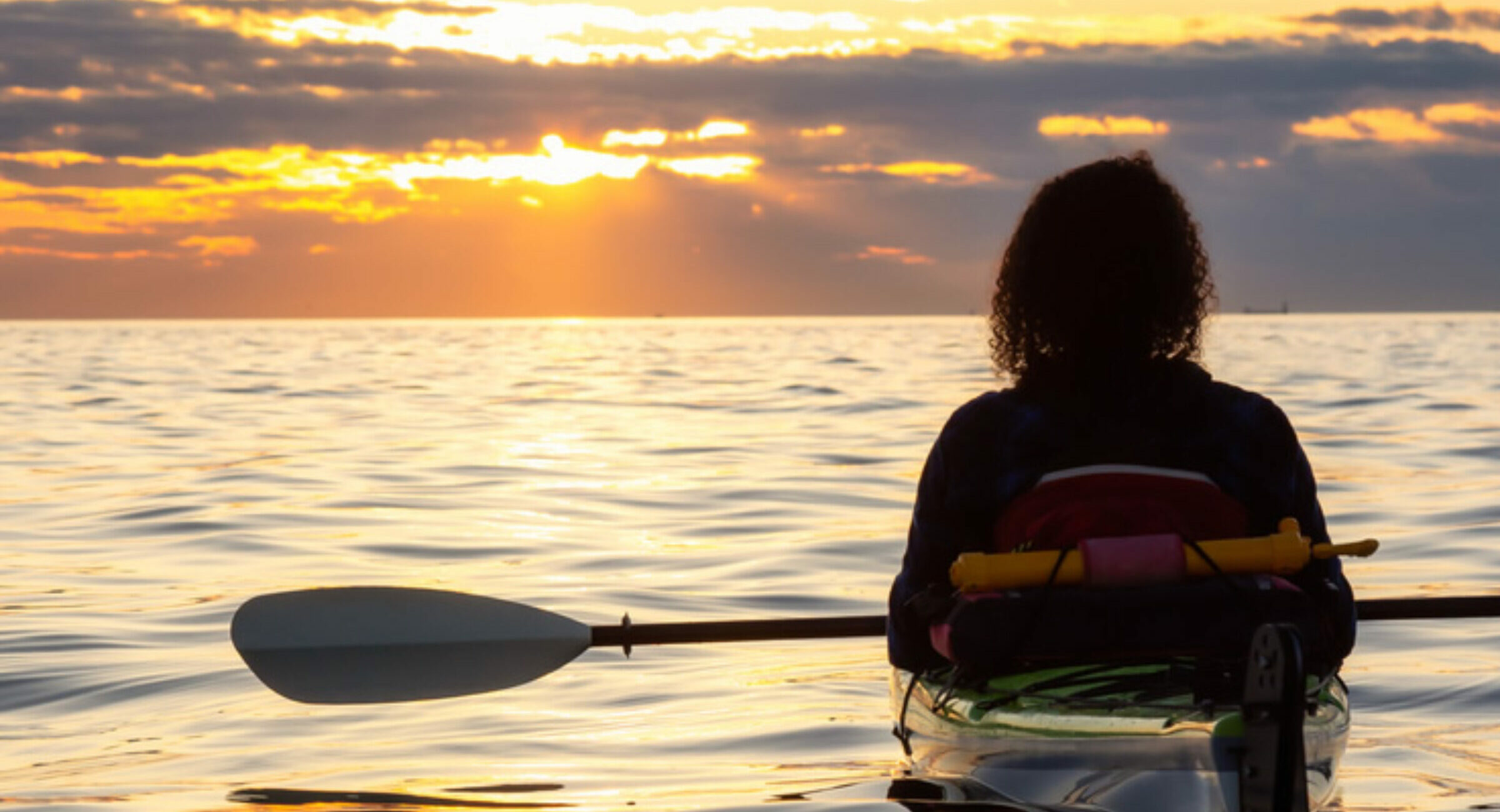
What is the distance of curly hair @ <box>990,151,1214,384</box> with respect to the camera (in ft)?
13.1

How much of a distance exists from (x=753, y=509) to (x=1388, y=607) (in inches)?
300

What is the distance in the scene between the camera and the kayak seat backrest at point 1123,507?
3.77 m

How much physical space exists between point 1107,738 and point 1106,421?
0.67 metres

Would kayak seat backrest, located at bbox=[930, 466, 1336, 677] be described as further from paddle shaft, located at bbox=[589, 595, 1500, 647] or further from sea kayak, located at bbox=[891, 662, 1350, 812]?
paddle shaft, located at bbox=[589, 595, 1500, 647]

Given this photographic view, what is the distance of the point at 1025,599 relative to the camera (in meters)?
3.69

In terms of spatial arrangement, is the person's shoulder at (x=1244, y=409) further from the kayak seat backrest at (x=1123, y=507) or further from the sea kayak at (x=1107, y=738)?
the sea kayak at (x=1107, y=738)

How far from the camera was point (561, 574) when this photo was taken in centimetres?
967

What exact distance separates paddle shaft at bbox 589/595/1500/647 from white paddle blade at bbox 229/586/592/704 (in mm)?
127

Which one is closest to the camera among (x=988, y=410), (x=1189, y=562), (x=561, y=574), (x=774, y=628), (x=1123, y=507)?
(x=1189, y=562)

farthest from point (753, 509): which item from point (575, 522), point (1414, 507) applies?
point (1414, 507)

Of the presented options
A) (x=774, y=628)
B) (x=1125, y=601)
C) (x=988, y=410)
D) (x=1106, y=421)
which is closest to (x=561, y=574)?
(x=774, y=628)

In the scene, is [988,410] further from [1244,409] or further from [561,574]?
[561,574]

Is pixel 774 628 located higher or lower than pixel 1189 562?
lower

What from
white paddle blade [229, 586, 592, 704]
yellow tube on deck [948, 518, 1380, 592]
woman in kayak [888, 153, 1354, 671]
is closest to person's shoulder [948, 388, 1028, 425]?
woman in kayak [888, 153, 1354, 671]
